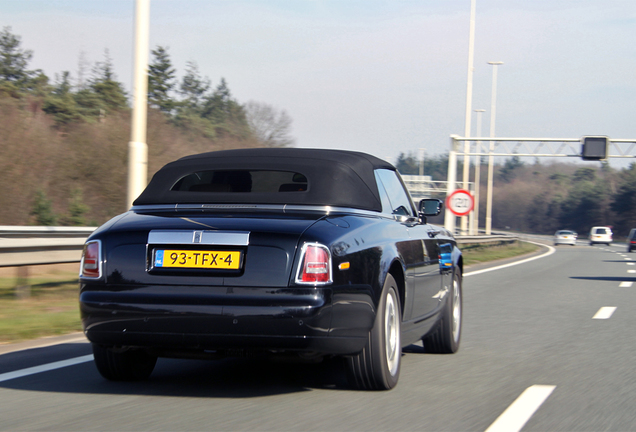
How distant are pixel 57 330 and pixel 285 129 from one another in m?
58.5

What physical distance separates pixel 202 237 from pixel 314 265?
0.68m

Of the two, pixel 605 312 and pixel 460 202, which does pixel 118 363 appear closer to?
pixel 605 312

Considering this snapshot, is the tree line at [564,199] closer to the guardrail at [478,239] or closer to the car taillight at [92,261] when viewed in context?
the guardrail at [478,239]

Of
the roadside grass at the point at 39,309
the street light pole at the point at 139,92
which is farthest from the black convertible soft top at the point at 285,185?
the street light pole at the point at 139,92

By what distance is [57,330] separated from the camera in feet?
26.5

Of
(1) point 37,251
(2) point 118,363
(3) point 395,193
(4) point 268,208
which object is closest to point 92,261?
(2) point 118,363

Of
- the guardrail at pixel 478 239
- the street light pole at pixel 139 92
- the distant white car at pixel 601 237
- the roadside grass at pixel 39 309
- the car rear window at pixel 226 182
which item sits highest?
the street light pole at pixel 139 92

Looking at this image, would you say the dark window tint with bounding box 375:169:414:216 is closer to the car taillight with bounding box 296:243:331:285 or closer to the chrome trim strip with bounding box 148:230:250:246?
the car taillight with bounding box 296:243:331:285

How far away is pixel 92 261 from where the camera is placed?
5.02 metres

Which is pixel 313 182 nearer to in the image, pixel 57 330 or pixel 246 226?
pixel 246 226

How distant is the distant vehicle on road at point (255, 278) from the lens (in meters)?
4.66

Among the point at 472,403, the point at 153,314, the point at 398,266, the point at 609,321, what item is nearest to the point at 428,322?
the point at 398,266

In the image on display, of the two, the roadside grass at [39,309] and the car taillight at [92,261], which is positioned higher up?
the car taillight at [92,261]

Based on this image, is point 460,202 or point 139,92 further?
point 460,202
